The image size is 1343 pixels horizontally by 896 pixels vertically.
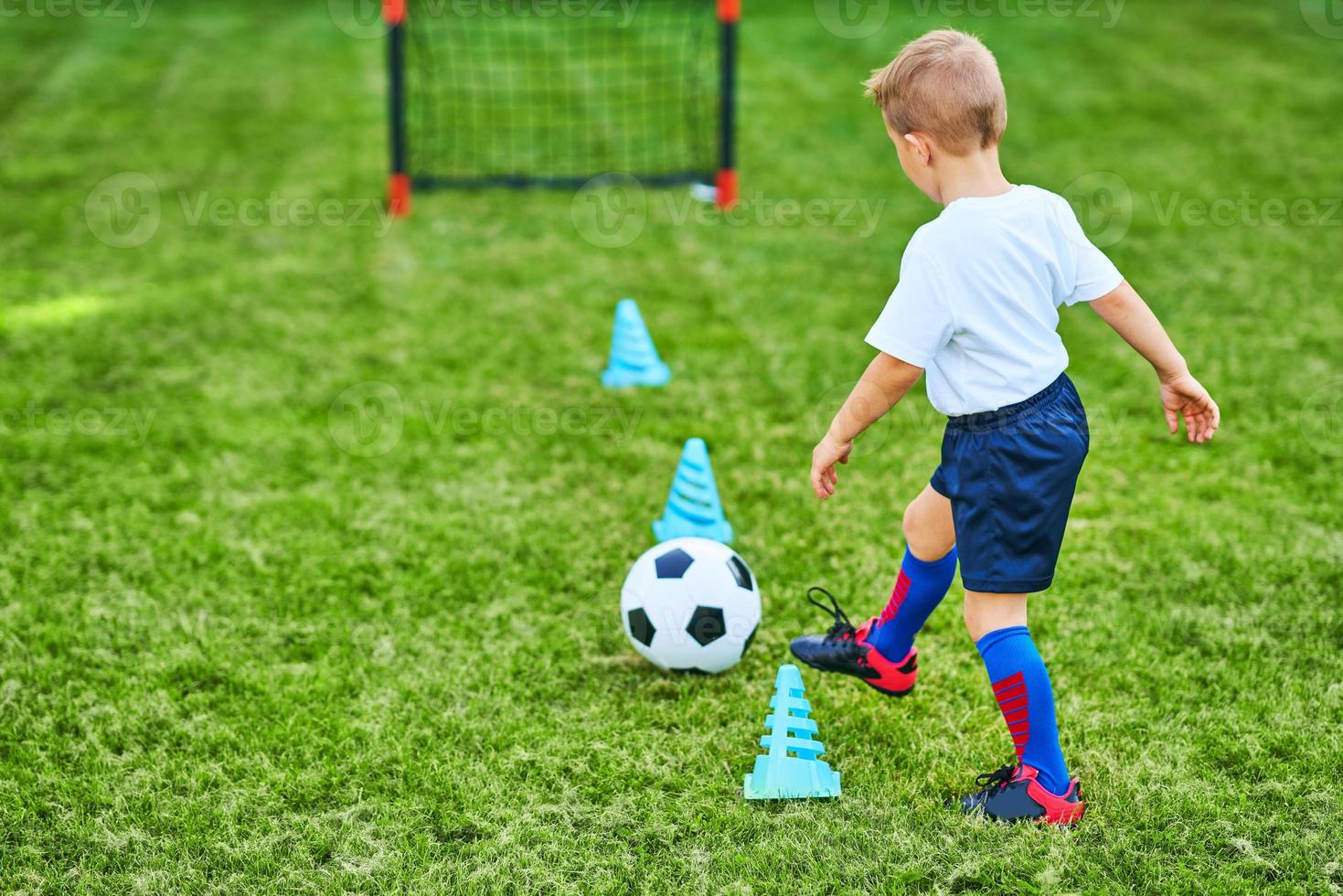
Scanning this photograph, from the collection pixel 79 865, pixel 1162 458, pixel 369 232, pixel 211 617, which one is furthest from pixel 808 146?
pixel 79 865

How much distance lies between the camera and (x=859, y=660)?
9.84 feet

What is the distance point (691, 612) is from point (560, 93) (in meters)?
7.03

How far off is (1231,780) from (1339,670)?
0.64 m

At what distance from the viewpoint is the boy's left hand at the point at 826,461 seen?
2539mm

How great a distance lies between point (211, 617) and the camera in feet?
11.2

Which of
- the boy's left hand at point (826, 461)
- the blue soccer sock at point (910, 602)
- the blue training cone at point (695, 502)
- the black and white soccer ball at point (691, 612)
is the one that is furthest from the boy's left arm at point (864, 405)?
the blue training cone at point (695, 502)

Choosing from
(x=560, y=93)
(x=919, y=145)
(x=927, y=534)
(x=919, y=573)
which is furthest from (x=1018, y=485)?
(x=560, y=93)

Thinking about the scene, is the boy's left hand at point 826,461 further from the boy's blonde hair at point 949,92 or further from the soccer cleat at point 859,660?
the boy's blonde hair at point 949,92

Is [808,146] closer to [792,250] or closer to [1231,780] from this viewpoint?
[792,250]

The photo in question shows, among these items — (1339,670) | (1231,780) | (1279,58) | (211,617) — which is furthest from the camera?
(1279,58)

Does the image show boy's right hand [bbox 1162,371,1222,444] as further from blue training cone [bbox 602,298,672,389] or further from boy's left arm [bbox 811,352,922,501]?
blue training cone [bbox 602,298,672,389]

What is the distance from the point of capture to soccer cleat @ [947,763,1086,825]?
2.55 m

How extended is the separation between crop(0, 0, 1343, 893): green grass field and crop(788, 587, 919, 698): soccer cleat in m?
0.08

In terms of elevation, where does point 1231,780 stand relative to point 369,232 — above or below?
above
